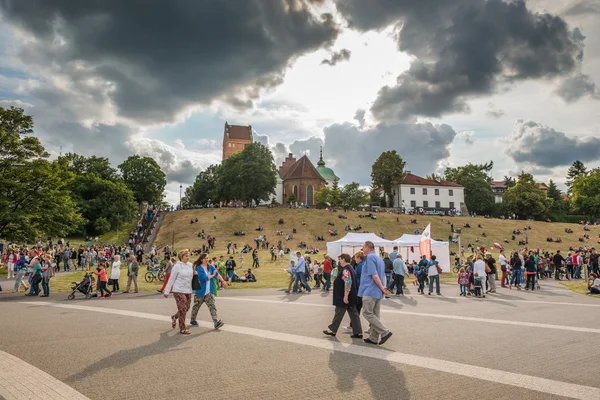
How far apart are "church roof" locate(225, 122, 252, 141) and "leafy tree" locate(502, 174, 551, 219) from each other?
8105 centimetres

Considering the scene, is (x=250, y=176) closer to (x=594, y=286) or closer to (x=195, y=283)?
(x=594, y=286)

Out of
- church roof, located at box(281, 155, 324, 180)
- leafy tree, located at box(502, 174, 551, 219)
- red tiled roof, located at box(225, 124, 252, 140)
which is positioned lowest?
leafy tree, located at box(502, 174, 551, 219)

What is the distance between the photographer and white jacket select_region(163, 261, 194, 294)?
8.55m

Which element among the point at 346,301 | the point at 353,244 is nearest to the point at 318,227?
the point at 353,244

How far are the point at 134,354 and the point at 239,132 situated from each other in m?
129

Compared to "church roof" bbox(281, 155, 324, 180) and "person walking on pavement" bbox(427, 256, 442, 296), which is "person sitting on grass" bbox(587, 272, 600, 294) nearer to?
"person walking on pavement" bbox(427, 256, 442, 296)

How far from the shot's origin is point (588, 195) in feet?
287

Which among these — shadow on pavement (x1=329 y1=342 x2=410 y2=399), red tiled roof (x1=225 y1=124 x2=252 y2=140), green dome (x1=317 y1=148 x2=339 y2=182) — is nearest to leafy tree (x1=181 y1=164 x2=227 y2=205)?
green dome (x1=317 y1=148 x2=339 y2=182)

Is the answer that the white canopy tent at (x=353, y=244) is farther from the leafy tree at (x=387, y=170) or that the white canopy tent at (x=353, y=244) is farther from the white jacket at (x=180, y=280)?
the leafy tree at (x=387, y=170)

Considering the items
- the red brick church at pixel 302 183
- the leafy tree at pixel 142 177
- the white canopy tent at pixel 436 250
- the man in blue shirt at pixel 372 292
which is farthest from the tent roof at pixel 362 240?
the red brick church at pixel 302 183

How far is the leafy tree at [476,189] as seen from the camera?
93.1 m

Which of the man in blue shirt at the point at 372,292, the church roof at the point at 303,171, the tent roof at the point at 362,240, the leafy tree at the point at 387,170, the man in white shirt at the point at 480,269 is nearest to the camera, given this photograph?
the man in blue shirt at the point at 372,292

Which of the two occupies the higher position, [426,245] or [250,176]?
[250,176]

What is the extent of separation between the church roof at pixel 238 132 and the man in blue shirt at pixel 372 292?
126 meters
